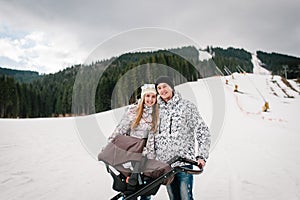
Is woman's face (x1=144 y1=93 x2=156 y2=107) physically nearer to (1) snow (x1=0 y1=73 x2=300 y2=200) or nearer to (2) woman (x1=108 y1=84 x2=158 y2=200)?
(2) woman (x1=108 y1=84 x2=158 y2=200)

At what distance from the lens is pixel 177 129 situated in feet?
5.77

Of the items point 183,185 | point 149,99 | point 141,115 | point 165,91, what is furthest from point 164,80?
point 183,185

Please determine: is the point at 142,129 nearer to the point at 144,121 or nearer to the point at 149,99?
the point at 144,121

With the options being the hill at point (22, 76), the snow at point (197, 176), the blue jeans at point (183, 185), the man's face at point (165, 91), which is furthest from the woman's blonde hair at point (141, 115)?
the hill at point (22, 76)

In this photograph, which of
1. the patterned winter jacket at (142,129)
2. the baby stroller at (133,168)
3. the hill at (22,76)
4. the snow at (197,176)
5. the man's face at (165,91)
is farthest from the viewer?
the hill at (22,76)

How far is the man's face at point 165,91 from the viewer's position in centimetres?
186

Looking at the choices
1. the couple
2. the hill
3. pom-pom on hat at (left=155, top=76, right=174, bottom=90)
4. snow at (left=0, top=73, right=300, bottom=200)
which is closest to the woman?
the couple

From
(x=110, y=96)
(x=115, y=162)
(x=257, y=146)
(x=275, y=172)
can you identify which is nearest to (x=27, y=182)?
(x=110, y=96)

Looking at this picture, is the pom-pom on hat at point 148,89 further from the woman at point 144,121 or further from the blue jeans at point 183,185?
the blue jeans at point 183,185

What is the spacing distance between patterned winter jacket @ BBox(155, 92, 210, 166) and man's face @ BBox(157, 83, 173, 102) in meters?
0.05

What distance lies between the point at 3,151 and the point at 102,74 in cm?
515

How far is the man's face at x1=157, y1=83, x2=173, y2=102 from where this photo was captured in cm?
186

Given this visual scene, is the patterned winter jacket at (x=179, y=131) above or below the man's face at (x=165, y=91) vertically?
below

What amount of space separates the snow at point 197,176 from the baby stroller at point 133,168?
439 mm
